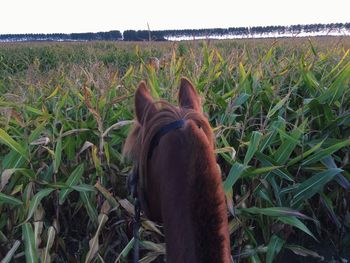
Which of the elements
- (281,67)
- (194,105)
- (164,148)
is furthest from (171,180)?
(281,67)

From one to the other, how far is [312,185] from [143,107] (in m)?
1.23

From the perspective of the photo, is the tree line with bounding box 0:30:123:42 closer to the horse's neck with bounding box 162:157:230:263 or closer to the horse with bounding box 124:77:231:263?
the horse with bounding box 124:77:231:263

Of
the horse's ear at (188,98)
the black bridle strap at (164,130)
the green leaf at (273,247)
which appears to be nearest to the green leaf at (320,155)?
the green leaf at (273,247)

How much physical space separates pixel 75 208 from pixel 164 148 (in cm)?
126

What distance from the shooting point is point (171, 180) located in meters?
1.24

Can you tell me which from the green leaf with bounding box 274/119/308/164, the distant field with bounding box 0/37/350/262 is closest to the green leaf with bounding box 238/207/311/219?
the distant field with bounding box 0/37/350/262

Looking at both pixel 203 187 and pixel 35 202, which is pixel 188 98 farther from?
pixel 35 202

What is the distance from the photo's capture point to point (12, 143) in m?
2.22

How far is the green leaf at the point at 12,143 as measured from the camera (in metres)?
2.21

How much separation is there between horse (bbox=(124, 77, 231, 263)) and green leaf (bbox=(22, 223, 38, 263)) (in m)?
0.98

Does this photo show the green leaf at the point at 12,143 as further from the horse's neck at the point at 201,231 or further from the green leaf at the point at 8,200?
the horse's neck at the point at 201,231

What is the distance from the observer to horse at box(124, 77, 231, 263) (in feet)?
3.94

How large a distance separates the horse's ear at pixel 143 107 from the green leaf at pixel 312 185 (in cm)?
119

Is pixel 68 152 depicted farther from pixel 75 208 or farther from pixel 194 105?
pixel 194 105
